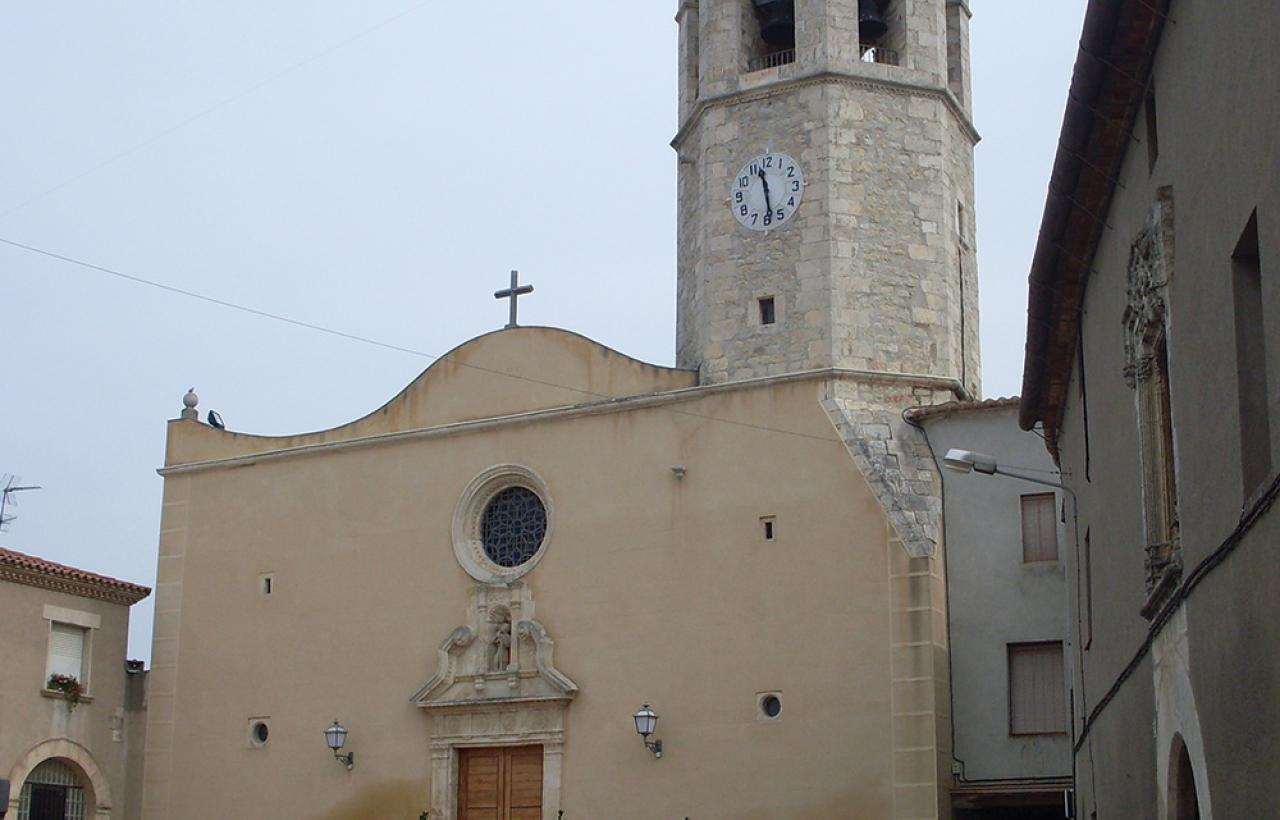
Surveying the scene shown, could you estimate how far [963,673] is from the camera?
22.9m

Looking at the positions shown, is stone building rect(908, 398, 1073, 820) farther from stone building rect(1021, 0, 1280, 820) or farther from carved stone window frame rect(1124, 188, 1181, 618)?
carved stone window frame rect(1124, 188, 1181, 618)

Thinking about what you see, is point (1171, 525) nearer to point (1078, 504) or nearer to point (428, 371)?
point (1078, 504)

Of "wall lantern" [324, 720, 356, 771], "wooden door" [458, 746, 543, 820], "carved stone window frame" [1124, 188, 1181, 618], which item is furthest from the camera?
"wall lantern" [324, 720, 356, 771]

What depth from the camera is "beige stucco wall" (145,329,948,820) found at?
22594 millimetres

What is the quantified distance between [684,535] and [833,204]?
16.5 ft

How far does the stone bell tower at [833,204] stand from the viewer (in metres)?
24.5

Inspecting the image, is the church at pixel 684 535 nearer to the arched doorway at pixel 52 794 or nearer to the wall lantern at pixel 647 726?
the wall lantern at pixel 647 726

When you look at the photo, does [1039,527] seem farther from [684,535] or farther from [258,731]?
[258,731]

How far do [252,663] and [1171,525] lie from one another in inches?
742

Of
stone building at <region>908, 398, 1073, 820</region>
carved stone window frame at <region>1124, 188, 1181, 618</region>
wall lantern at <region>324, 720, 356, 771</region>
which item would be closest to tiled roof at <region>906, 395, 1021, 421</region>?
stone building at <region>908, 398, 1073, 820</region>

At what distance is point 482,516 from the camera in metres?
26.3

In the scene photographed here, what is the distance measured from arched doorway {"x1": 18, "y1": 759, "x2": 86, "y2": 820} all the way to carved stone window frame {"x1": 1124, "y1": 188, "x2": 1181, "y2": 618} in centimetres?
1994

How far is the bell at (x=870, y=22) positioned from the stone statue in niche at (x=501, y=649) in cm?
1015

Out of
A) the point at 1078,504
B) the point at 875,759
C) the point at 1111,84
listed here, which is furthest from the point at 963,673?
the point at 1111,84
